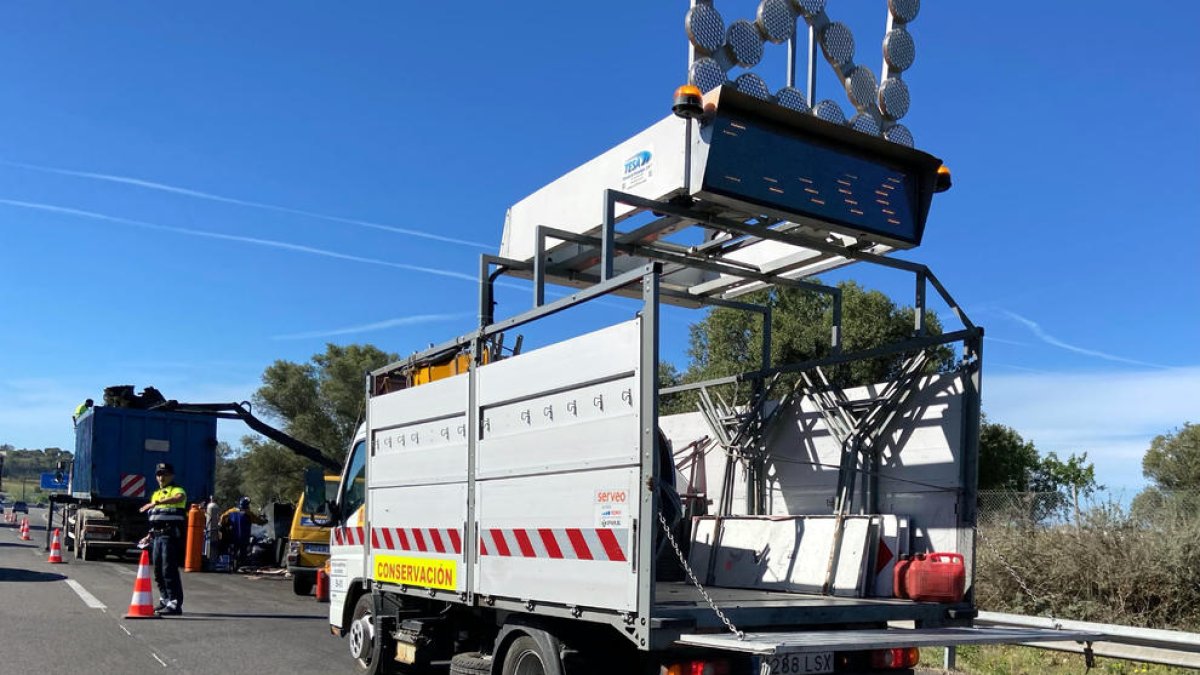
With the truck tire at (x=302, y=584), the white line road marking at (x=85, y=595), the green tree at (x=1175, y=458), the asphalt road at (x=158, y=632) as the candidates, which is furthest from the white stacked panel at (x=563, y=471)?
the green tree at (x=1175, y=458)

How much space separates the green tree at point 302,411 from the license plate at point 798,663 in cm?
4006

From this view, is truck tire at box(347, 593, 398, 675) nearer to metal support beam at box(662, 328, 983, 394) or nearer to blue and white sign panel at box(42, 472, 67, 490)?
metal support beam at box(662, 328, 983, 394)

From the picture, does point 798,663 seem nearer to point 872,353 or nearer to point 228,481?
point 872,353

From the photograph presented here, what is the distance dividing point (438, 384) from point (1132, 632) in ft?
16.9

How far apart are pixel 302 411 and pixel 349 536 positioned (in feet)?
127

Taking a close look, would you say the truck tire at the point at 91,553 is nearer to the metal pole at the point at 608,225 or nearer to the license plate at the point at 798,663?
the metal pole at the point at 608,225

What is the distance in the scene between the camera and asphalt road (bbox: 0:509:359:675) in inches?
343

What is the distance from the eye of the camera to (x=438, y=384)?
269 inches

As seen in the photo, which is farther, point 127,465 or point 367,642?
point 127,465

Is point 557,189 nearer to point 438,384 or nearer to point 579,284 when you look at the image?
point 579,284

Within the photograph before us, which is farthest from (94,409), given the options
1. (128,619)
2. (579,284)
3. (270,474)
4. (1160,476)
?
(1160,476)

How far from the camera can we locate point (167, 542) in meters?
12.3

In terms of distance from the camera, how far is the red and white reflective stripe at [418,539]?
6.44 metres

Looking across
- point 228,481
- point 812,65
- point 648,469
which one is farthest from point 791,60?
point 228,481
